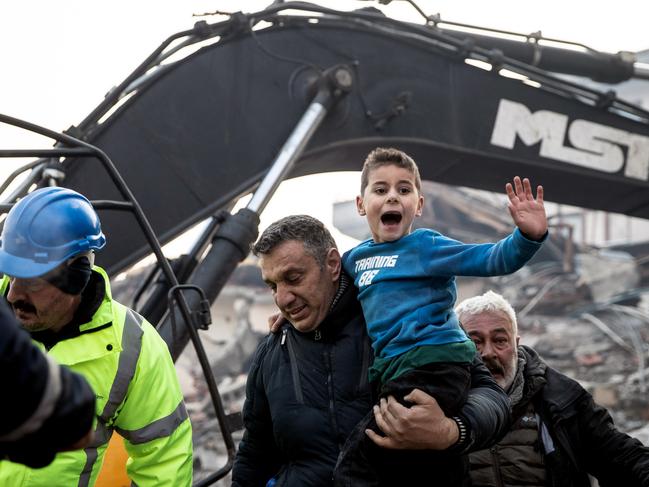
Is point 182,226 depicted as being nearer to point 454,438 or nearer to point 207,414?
point 454,438

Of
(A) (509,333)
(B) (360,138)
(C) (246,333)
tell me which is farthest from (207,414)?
(A) (509,333)

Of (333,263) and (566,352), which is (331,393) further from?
(566,352)

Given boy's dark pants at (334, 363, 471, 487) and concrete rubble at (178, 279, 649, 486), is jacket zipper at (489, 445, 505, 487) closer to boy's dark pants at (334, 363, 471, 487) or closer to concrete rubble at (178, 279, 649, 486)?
boy's dark pants at (334, 363, 471, 487)

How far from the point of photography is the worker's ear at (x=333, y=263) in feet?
10.3

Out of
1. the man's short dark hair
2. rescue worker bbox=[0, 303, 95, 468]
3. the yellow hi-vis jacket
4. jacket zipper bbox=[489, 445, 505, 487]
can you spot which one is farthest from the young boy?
rescue worker bbox=[0, 303, 95, 468]

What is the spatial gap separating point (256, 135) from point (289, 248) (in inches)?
79.2

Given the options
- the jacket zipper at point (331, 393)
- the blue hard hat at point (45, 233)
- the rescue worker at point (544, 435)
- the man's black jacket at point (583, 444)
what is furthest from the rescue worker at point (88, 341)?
the man's black jacket at point (583, 444)

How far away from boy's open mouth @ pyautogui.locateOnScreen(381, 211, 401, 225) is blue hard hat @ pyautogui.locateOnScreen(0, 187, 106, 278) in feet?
2.95

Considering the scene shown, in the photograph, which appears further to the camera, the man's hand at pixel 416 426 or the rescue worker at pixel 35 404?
the man's hand at pixel 416 426

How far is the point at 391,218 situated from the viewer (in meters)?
3.09

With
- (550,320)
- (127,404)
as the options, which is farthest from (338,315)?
(550,320)

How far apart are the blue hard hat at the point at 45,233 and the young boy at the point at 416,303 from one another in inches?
34.9

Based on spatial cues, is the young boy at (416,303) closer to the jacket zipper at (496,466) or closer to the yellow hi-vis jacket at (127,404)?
the yellow hi-vis jacket at (127,404)

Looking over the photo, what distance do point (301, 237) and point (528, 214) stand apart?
0.77m
